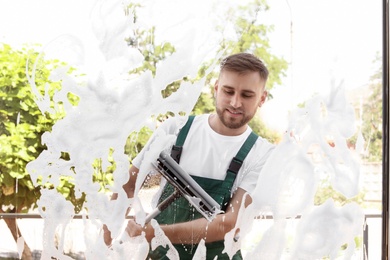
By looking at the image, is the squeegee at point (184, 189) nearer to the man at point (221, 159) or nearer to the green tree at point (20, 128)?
the man at point (221, 159)

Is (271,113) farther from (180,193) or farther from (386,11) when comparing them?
(386,11)

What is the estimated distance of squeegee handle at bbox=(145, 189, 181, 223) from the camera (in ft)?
3.99

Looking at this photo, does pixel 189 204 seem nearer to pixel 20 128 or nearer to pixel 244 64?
pixel 244 64

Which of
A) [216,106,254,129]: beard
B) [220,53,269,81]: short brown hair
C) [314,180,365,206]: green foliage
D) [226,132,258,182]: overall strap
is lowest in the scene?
[314,180,365,206]: green foliage

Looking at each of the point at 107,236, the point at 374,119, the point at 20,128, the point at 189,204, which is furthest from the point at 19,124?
the point at 374,119

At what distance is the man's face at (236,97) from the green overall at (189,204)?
45 mm

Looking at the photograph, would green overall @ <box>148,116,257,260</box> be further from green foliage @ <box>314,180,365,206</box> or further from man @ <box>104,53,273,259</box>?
green foliage @ <box>314,180,365,206</box>

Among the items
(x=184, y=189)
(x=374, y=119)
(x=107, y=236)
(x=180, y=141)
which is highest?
(x=374, y=119)

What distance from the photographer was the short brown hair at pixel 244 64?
1.25 meters

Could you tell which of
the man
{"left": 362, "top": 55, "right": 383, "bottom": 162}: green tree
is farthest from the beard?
{"left": 362, "top": 55, "right": 383, "bottom": 162}: green tree

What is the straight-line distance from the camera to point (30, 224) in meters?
1.32

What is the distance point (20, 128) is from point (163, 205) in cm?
37

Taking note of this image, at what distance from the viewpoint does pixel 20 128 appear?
1312mm

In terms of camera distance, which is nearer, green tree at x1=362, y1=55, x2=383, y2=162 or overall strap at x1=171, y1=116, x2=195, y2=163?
overall strap at x1=171, y1=116, x2=195, y2=163
